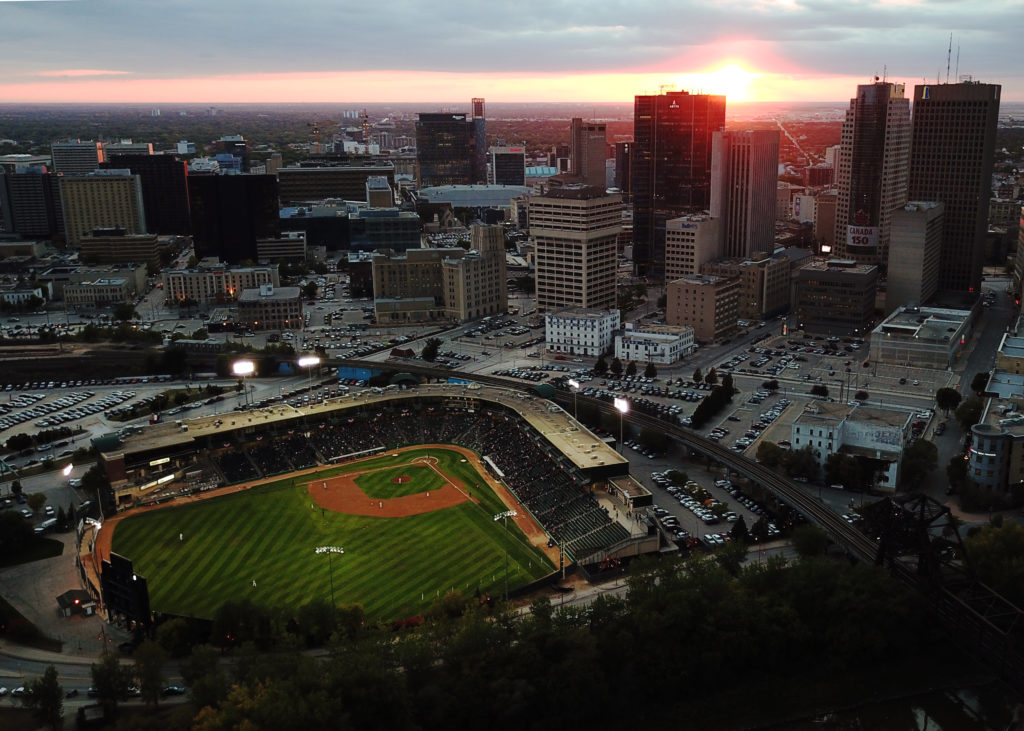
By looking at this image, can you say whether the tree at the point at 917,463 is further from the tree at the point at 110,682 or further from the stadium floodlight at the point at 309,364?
the stadium floodlight at the point at 309,364

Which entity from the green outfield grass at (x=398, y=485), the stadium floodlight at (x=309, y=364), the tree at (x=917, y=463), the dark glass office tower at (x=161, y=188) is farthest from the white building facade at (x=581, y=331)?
the dark glass office tower at (x=161, y=188)

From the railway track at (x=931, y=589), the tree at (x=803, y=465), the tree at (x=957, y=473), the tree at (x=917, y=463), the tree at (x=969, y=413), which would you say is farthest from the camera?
the tree at (x=969, y=413)

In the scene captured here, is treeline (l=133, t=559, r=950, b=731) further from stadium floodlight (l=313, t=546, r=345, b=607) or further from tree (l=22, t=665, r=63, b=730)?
stadium floodlight (l=313, t=546, r=345, b=607)

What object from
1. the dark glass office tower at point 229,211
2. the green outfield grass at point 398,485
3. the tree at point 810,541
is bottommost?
the green outfield grass at point 398,485

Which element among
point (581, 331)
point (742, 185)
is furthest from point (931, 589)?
point (742, 185)

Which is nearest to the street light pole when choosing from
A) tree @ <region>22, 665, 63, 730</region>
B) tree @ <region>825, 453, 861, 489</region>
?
tree @ <region>825, 453, 861, 489</region>

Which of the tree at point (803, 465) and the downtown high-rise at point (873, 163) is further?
the downtown high-rise at point (873, 163)

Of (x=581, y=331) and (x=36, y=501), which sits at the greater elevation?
(x=581, y=331)

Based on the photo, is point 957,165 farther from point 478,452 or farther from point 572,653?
point 572,653
